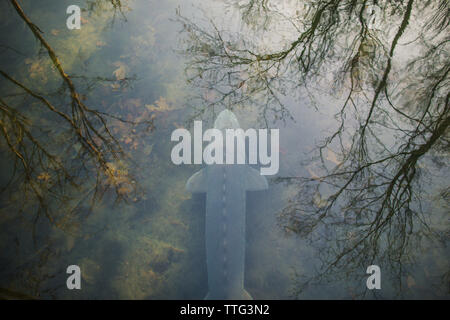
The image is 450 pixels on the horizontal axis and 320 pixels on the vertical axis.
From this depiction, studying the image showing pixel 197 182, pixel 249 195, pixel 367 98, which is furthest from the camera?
pixel 249 195

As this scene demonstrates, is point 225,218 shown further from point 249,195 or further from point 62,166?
point 62,166

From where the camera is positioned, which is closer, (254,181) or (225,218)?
(225,218)

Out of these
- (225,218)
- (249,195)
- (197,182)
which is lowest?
(225,218)

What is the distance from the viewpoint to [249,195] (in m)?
4.44

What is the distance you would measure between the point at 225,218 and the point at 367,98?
9.42 ft

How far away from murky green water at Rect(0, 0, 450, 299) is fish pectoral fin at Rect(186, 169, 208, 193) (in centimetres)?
20

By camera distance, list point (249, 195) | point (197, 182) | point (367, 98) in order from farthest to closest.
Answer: point (249, 195)
point (197, 182)
point (367, 98)

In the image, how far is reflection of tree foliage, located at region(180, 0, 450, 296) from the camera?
358cm

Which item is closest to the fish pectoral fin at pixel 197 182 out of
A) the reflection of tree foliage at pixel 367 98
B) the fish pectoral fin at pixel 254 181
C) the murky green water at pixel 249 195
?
the murky green water at pixel 249 195

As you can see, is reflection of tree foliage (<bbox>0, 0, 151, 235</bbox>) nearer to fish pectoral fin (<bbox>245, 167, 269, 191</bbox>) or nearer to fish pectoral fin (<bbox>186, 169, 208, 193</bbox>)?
fish pectoral fin (<bbox>186, 169, 208, 193</bbox>)

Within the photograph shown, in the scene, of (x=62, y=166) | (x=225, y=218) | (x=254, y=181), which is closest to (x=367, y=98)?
(x=254, y=181)

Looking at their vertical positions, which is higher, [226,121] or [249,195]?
[226,121]

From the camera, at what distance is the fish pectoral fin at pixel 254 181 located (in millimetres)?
4297

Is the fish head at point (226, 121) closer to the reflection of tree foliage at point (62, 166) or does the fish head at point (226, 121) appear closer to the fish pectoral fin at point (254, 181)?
the fish pectoral fin at point (254, 181)
